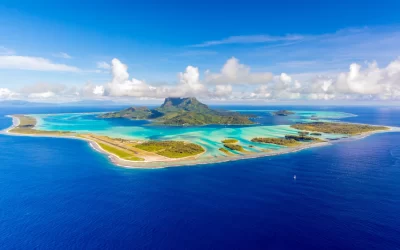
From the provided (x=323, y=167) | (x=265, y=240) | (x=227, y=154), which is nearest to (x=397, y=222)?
(x=265, y=240)

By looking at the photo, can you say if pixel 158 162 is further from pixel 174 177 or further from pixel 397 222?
pixel 397 222

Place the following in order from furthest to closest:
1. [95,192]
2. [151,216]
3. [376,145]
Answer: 1. [376,145]
2. [95,192]
3. [151,216]

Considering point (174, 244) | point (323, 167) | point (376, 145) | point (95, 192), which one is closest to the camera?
point (174, 244)

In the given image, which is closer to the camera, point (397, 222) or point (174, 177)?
point (397, 222)

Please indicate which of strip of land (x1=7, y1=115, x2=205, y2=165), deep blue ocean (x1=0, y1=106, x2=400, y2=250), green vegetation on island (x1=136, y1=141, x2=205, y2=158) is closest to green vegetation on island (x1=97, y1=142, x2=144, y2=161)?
strip of land (x1=7, y1=115, x2=205, y2=165)

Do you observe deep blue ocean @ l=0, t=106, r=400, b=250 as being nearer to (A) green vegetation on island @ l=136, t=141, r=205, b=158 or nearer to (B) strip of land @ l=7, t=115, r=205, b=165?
(B) strip of land @ l=7, t=115, r=205, b=165
